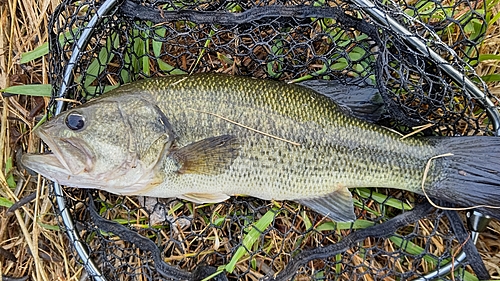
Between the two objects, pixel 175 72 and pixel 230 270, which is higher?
pixel 175 72

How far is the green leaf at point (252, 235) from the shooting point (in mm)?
2736

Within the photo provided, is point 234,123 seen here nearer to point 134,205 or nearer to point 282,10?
point 282,10

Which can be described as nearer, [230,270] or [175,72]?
[230,270]

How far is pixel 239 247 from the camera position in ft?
9.11

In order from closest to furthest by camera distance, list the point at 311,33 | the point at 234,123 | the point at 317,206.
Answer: the point at 234,123 → the point at 317,206 → the point at 311,33

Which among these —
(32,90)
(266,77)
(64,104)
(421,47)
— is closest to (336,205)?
(266,77)

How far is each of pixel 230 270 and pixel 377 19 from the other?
1.70 metres

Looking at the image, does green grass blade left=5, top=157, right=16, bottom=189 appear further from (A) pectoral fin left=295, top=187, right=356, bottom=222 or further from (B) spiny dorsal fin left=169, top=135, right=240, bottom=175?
(A) pectoral fin left=295, top=187, right=356, bottom=222

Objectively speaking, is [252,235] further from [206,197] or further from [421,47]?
[421,47]

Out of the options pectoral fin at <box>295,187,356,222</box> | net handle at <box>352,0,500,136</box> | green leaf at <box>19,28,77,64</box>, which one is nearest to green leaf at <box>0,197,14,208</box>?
green leaf at <box>19,28,77,64</box>

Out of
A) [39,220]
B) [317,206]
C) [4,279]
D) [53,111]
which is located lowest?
[4,279]

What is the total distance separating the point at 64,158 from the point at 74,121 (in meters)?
0.21

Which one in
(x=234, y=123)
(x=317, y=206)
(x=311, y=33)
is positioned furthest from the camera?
(x=311, y=33)

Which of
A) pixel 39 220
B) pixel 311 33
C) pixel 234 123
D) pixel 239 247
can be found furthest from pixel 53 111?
pixel 311 33
